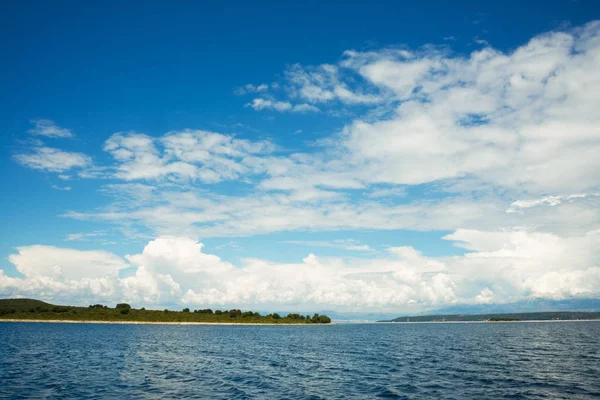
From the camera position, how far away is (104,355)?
261 feet

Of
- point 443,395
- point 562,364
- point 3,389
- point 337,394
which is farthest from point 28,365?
point 562,364

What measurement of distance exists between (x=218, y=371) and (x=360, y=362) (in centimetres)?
2694

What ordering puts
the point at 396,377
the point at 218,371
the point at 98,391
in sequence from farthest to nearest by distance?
1. the point at 218,371
2. the point at 396,377
3. the point at 98,391

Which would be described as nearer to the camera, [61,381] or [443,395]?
[443,395]

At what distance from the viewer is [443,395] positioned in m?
40.2

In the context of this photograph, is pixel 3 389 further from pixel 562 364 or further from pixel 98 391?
pixel 562 364

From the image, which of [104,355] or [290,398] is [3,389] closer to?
[290,398]

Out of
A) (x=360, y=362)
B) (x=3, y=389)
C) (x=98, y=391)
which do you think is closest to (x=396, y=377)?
(x=360, y=362)

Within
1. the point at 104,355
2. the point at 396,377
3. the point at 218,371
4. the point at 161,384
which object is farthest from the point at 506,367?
the point at 104,355

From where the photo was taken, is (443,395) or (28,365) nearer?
(443,395)

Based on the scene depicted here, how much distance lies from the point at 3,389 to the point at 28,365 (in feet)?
79.0

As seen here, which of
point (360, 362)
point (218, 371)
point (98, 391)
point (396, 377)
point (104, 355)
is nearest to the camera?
point (98, 391)

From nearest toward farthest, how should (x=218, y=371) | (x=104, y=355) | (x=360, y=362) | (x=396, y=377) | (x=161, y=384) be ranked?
(x=161, y=384) < (x=396, y=377) < (x=218, y=371) < (x=360, y=362) < (x=104, y=355)

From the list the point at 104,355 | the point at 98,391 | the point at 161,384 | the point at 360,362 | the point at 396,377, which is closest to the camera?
the point at 98,391
